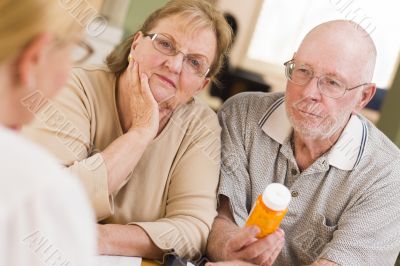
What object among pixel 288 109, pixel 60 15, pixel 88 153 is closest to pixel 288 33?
pixel 288 109

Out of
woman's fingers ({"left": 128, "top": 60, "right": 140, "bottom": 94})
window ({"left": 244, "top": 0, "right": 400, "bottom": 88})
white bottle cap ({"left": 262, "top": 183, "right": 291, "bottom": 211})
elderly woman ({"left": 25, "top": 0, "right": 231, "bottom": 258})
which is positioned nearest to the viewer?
white bottle cap ({"left": 262, "top": 183, "right": 291, "bottom": 211})

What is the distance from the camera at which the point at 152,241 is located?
1.01 metres

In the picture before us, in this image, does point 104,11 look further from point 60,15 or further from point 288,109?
point 60,15

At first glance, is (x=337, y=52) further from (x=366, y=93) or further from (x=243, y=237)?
(x=243, y=237)

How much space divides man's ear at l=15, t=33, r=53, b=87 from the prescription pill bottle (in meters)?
0.50

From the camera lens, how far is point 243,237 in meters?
0.92

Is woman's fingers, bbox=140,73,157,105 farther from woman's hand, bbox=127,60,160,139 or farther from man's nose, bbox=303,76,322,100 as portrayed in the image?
man's nose, bbox=303,76,322,100

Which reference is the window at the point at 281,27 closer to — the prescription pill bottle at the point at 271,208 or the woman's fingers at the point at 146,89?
the woman's fingers at the point at 146,89

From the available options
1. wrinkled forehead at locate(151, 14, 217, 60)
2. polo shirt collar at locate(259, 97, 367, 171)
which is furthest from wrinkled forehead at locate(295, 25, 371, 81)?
wrinkled forehead at locate(151, 14, 217, 60)

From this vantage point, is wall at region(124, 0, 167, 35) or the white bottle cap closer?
the white bottle cap

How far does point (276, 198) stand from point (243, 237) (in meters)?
0.13

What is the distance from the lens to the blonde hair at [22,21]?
1.32 feet

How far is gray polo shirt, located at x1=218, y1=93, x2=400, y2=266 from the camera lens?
44.4 inches

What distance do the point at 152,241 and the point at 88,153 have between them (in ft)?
0.78
